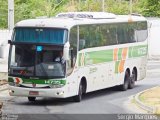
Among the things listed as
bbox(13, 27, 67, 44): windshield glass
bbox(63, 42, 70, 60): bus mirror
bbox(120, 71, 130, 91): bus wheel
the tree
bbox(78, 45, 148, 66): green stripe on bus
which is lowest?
bbox(120, 71, 130, 91): bus wheel

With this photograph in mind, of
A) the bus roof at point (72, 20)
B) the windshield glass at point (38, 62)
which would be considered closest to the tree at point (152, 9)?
the bus roof at point (72, 20)

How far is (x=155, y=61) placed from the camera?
51.4m

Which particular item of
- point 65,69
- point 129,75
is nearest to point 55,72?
point 65,69

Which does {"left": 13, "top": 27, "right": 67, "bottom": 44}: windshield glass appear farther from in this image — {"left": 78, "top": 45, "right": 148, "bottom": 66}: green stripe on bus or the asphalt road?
the asphalt road

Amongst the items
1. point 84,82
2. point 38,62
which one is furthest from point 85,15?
point 38,62

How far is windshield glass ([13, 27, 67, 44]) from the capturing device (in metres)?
23.2

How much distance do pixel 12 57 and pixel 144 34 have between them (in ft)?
35.3

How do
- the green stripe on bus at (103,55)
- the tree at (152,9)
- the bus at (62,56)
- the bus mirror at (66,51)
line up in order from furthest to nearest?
the tree at (152,9) → the green stripe on bus at (103,55) → the bus at (62,56) → the bus mirror at (66,51)

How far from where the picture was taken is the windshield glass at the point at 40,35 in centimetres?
2320

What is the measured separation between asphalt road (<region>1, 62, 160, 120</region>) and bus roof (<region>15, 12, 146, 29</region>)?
2.91m

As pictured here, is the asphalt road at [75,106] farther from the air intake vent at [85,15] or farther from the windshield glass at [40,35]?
the air intake vent at [85,15]

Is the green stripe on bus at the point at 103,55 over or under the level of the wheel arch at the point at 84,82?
over

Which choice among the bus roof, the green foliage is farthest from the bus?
the green foliage

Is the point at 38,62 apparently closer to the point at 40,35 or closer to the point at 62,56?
the point at 62,56
